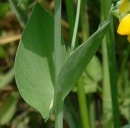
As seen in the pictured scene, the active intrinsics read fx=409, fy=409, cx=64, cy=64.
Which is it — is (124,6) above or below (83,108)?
above

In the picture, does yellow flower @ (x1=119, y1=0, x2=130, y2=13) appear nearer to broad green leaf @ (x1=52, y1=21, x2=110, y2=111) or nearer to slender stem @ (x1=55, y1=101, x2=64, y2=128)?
broad green leaf @ (x1=52, y1=21, x2=110, y2=111)

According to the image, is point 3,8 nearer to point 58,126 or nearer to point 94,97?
point 94,97

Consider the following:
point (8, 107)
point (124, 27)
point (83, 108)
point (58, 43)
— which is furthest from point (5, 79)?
point (124, 27)

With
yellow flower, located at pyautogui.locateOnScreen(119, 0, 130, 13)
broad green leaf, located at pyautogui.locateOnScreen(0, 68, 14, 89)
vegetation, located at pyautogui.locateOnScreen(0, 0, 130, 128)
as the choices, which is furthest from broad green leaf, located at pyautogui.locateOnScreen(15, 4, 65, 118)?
broad green leaf, located at pyautogui.locateOnScreen(0, 68, 14, 89)

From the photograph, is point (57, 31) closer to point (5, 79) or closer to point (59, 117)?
point (59, 117)

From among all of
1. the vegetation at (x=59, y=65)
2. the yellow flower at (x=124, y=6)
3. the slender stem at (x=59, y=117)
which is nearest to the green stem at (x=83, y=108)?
the vegetation at (x=59, y=65)

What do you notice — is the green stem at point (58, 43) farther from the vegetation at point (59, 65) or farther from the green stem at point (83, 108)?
the green stem at point (83, 108)
